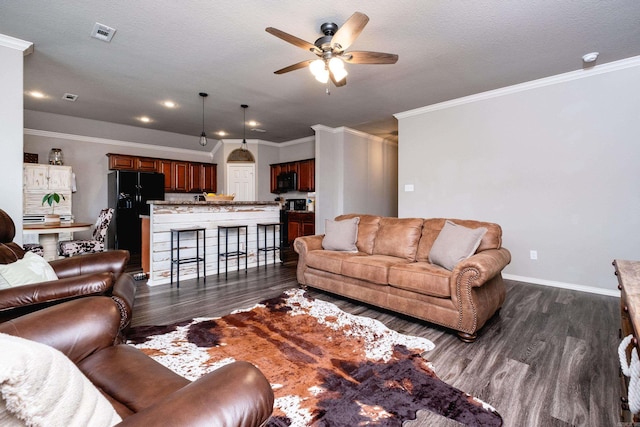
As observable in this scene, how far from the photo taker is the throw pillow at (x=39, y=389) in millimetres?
473

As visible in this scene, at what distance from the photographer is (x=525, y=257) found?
417cm

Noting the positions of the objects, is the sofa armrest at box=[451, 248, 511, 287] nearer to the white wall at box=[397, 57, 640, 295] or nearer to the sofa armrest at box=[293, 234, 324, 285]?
the sofa armrest at box=[293, 234, 324, 285]

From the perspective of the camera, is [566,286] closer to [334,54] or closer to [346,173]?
[334,54]

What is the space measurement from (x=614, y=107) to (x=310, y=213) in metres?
5.30

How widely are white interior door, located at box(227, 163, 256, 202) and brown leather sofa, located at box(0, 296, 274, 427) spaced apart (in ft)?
22.4

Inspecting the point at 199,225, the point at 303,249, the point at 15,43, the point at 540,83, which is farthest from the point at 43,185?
the point at 540,83

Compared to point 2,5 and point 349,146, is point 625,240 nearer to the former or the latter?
point 349,146

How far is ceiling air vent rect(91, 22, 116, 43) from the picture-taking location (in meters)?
2.81

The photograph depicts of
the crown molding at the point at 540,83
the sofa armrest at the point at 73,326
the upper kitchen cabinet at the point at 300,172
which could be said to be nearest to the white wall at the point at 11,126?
the sofa armrest at the point at 73,326

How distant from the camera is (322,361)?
80.6 inches

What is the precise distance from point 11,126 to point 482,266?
15.1ft

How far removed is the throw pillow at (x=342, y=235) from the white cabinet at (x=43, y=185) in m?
5.46

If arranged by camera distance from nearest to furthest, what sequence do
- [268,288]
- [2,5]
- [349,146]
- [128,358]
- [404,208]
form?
[128,358] < [2,5] < [268,288] < [404,208] < [349,146]

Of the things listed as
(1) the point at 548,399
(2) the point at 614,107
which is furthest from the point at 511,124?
(1) the point at 548,399
